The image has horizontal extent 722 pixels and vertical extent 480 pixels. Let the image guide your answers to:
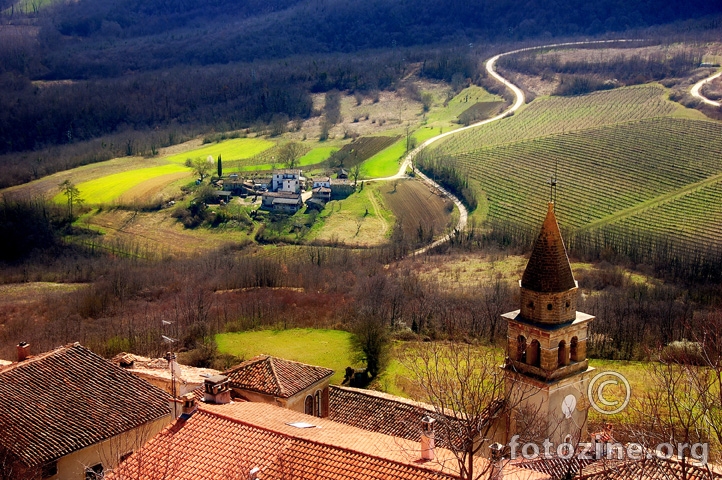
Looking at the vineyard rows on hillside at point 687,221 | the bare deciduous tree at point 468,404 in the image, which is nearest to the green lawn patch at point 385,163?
the vineyard rows on hillside at point 687,221

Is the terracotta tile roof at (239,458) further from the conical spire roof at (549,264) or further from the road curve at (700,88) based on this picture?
the road curve at (700,88)

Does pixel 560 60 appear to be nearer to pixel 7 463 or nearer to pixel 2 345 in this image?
pixel 2 345

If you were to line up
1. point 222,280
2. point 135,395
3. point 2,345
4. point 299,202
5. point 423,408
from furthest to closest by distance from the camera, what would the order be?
point 299,202 → point 222,280 → point 2,345 → point 423,408 → point 135,395

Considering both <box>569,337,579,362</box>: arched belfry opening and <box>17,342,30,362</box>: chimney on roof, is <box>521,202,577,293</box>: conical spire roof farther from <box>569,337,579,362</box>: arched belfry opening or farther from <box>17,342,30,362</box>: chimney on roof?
<box>17,342,30,362</box>: chimney on roof

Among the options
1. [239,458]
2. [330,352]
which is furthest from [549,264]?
[330,352]

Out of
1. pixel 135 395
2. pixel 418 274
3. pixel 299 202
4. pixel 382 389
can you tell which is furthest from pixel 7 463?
pixel 299 202

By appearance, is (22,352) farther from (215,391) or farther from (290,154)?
(290,154)

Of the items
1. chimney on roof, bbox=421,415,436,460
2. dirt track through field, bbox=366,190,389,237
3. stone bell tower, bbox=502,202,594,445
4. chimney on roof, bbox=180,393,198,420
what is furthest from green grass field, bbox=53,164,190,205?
chimney on roof, bbox=421,415,436,460
